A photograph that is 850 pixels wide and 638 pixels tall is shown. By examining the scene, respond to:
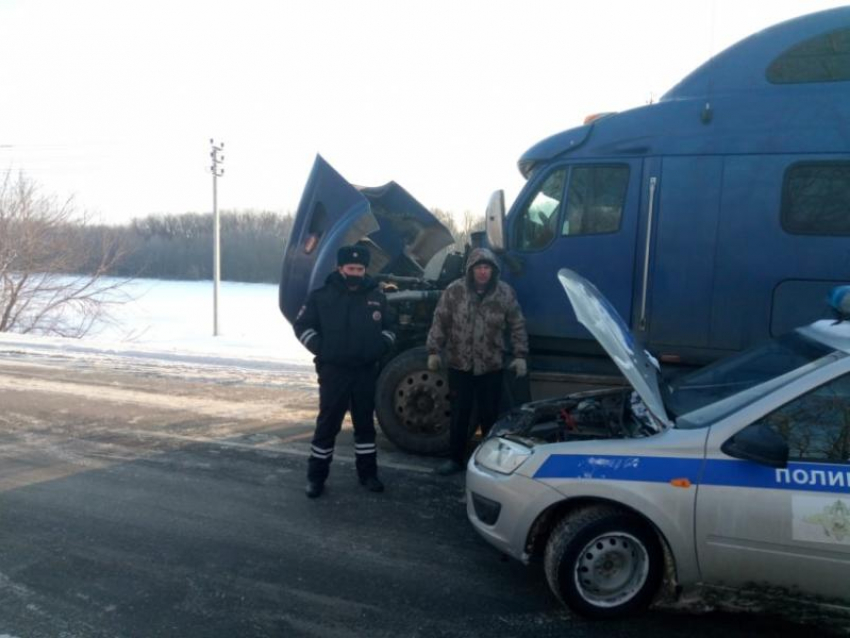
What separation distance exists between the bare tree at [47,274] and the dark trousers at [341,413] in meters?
19.7

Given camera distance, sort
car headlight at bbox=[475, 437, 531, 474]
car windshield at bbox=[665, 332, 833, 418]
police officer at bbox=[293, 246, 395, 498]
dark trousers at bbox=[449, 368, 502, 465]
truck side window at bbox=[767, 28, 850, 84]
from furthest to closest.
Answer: dark trousers at bbox=[449, 368, 502, 465] → truck side window at bbox=[767, 28, 850, 84] → police officer at bbox=[293, 246, 395, 498] → car headlight at bbox=[475, 437, 531, 474] → car windshield at bbox=[665, 332, 833, 418]

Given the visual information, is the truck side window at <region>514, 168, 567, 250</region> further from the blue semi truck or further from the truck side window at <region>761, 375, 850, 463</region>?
the truck side window at <region>761, 375, 850, 463</region>

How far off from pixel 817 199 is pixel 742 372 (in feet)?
6.48

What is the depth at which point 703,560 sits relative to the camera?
9.76ft

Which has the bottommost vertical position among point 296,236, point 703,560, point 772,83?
point 703,560

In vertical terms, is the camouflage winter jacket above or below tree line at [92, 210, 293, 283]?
below

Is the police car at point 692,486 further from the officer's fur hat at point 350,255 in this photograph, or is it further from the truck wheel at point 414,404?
the truck wheel at point 414,404

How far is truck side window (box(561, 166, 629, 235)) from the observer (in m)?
5.11

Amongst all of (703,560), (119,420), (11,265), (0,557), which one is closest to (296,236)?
(119,420)

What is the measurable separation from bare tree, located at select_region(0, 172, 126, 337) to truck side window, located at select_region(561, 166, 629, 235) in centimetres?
2057

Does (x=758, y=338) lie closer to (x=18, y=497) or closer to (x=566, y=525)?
(x=566, y=525)

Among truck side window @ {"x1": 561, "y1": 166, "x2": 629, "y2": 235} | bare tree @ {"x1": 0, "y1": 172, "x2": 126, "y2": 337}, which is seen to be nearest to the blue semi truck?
truck side window @ {"x1": 561, "y1": 166, "x2": 629, "y2": 235}

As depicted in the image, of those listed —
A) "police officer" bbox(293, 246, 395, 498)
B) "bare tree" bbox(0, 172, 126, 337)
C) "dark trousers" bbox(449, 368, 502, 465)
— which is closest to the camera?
"police officer" bbox(293, 246, 395, 498)

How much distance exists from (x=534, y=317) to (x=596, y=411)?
1.66 metres
